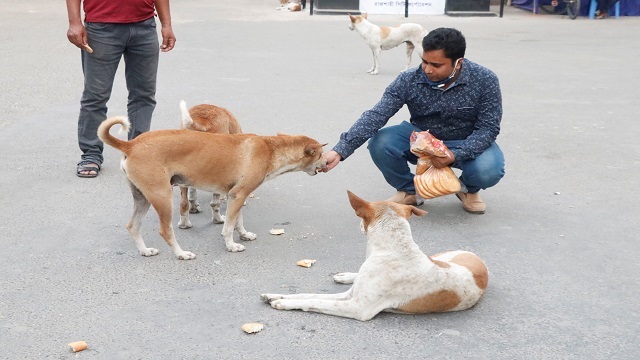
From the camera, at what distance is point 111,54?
20.4 ft

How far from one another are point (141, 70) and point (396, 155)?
224cm

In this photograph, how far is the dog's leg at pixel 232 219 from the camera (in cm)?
489

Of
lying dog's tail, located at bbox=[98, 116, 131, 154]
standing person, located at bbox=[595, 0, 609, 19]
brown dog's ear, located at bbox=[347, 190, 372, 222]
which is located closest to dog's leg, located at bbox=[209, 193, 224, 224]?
lying dog's tail, located at bbox=[98, 116, 131, 154]

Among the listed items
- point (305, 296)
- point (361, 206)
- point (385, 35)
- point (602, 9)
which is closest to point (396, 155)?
point (361, 206)

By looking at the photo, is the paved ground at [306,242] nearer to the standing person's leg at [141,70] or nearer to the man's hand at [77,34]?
the standing person's leg at [141,70]

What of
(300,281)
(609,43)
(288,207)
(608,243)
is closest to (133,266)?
(300,281)

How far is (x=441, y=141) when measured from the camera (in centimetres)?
544

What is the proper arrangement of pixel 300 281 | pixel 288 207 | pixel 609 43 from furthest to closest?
pixel 609 43 → pixel 288 207 → pixel 300 281

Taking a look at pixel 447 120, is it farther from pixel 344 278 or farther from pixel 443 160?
pixel 344 278

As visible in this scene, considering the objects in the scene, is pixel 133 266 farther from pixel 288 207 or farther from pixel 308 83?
pixel 308 83

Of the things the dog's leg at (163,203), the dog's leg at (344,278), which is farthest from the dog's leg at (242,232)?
the dog's leg at (344,278)

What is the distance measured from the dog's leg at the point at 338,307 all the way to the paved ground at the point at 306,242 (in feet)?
0.15

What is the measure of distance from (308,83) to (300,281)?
632 centimetres

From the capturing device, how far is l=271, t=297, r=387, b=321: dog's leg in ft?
13.0
